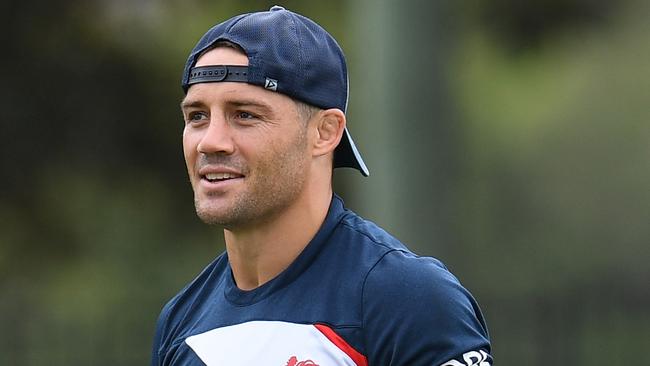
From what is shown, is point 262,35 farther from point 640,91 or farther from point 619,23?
point 619,23

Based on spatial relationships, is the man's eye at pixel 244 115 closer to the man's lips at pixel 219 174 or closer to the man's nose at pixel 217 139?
the man's nose at pixel 217 139

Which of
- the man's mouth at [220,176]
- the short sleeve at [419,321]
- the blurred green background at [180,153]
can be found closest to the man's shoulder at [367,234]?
the short sleeve at [419,321]

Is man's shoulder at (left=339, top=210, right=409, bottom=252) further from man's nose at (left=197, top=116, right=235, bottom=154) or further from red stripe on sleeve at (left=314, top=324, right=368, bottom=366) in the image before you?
man's nose at (left=197, top=116, right=235, bottom=154)

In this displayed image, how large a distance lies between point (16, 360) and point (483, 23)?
24.3 feet

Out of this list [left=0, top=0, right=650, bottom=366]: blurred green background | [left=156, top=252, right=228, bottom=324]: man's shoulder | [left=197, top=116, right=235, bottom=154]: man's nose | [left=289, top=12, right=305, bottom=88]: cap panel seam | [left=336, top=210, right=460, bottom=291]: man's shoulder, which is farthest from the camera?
[left=0, top=0, right=650, bottom=366]: blurred green background

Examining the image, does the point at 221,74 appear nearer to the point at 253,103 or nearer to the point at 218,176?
the point at 253,103

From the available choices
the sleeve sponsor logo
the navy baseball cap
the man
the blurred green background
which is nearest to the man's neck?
the man

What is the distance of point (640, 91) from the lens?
1535 cm

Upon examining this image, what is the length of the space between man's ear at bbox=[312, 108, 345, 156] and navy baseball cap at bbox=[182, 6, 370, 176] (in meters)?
0.02

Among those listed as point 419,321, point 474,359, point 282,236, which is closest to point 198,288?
point 282,236

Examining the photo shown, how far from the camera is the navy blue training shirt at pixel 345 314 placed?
3.58 m

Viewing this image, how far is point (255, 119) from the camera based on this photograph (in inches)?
150

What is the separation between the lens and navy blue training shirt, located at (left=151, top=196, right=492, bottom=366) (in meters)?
3.58

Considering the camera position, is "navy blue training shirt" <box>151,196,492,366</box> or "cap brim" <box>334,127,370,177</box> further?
"cap brim" <box>334,127,370,177</box>
